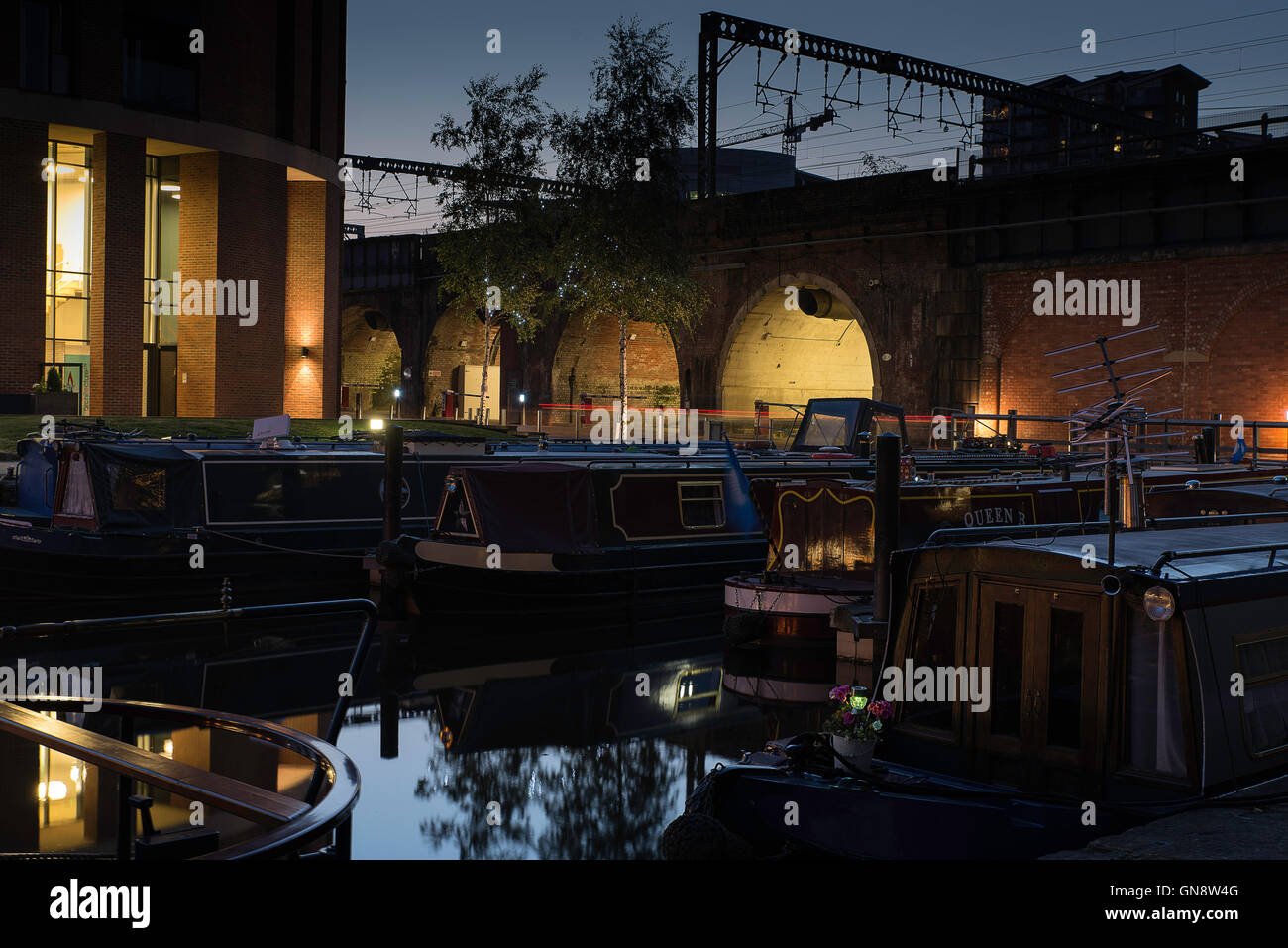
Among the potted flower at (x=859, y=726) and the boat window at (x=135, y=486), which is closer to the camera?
the potted flower at (x=859, y=726)

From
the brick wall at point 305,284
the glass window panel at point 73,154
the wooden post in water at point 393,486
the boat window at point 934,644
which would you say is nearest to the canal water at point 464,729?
the wooden post in water at point 393,486

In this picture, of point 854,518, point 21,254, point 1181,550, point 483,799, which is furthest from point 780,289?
point 1181,550

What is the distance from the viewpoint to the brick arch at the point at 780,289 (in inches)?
1229

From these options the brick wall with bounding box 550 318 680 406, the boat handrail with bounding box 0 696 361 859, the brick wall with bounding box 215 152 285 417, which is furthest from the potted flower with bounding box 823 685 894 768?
the brick wall with bounding box 550 318 680 406

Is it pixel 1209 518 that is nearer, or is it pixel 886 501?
pixel 1209 518

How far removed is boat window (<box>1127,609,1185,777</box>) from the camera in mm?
5785

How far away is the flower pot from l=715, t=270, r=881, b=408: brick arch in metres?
24.8

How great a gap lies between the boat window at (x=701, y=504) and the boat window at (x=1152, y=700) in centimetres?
1078

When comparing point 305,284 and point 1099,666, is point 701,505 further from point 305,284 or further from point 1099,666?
point 305,284

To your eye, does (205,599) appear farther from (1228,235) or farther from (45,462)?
(1228,235)

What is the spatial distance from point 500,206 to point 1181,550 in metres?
24.4

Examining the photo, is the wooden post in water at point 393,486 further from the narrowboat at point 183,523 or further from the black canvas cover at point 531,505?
the narrowboat at point 183,523

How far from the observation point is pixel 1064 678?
6.11 m
